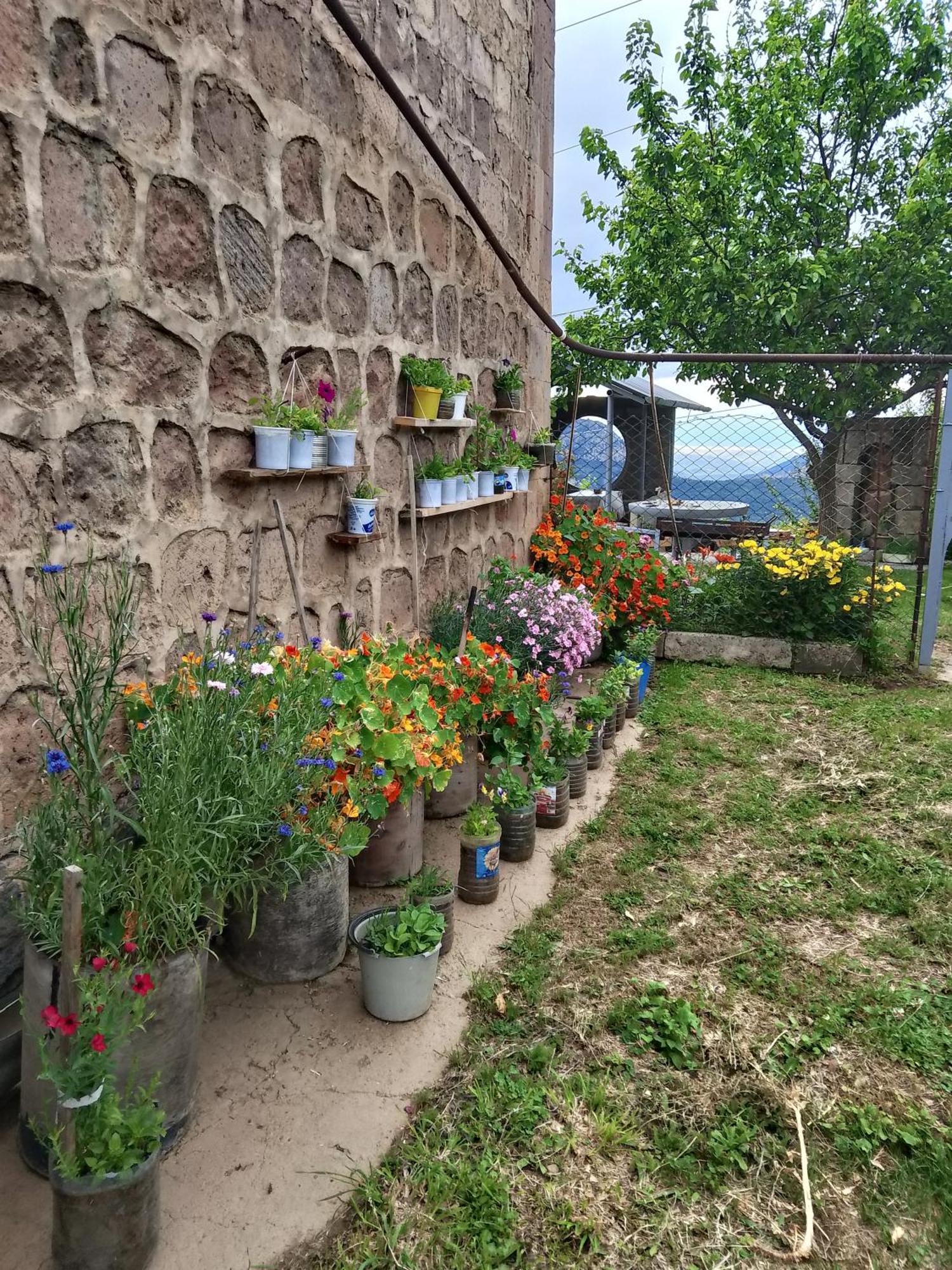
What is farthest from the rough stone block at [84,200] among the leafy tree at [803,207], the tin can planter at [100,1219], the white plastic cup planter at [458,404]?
the leafy tree at [803,207]

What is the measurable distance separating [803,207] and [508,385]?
9137 millimetres

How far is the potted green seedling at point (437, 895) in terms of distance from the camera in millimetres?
2455

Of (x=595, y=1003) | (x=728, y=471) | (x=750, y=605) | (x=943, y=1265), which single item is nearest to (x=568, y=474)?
(x=750, y=605)

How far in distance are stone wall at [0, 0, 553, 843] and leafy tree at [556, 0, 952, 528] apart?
801cm

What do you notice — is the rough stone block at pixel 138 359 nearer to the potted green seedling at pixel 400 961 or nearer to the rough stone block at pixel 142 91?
the rough stone block at pixel 142 91

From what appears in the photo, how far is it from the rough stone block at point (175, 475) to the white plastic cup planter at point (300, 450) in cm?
38

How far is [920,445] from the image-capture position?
9094mm

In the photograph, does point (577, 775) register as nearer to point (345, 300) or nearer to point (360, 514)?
point (360, 514)

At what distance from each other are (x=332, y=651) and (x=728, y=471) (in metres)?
7.07

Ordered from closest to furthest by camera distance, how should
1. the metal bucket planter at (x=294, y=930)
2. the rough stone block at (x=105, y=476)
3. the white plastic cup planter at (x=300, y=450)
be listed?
the rough stone block at (x=105, y=476), the metal bucket planter at (x=294, y=930), the white plastic cup planter at (x=300, y=450)

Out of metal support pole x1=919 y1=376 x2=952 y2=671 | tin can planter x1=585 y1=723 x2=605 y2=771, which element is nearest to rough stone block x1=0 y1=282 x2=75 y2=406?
tin can planter x1=585 y1=723 x2=605 y2=771

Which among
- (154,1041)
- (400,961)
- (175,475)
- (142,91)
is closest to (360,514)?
(175,475)

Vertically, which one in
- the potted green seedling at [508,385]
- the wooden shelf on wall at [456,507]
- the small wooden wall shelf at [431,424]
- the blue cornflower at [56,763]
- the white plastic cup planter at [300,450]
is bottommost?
the blue cornflower at [56,763]

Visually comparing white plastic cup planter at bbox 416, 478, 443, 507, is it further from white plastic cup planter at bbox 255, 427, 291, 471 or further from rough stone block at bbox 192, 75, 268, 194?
rough stone block at bbox 192, 75, 268, 194
